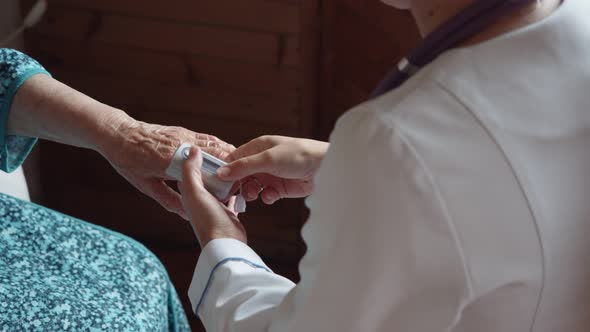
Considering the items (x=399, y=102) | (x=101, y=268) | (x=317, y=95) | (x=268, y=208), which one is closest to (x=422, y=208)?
(x=399, y=102)

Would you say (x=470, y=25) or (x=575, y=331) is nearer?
(x=470, y=25)

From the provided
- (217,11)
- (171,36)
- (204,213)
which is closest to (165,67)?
(171,36)

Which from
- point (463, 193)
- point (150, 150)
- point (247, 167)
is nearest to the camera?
point (463, 193)

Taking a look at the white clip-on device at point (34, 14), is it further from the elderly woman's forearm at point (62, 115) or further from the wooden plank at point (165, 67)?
the elderly woman's forearm at point (62, 115)

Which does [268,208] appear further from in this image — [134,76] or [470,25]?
[470,25]

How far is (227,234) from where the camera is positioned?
121cm

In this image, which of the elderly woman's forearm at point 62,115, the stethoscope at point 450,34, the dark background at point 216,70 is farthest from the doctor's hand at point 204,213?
the dark background at point 216,70

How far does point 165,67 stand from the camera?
2.60m

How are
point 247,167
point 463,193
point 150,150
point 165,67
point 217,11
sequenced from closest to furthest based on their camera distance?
point 463,193 → point 247,167 → point 150,150 → point 217,11 → point 165,67

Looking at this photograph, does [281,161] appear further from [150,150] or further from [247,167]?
[150,150]

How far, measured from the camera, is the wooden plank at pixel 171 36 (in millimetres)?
2455

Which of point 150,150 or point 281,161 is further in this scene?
point 150,150

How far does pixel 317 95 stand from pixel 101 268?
1029mm

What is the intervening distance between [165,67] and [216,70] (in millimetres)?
158
